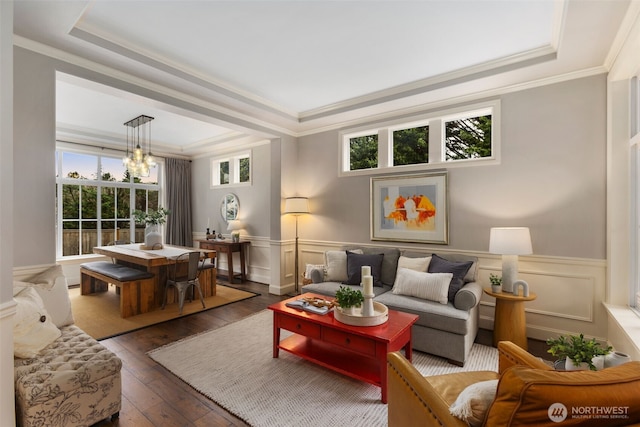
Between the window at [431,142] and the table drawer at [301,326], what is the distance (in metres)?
2.49

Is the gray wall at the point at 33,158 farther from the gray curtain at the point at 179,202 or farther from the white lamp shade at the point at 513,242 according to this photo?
the gray curtain at the point at 179,202

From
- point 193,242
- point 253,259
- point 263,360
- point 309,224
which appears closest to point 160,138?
point 193,242

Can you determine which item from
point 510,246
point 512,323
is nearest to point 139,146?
point 510,246

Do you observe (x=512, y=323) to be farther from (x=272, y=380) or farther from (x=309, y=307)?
(x=272, y=380)

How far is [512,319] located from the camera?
2.82 m

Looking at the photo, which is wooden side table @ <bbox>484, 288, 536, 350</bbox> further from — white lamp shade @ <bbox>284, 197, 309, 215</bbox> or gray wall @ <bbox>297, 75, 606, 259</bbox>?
white lamp shade @ <bbox>284, 197, 309, 215</bbox>

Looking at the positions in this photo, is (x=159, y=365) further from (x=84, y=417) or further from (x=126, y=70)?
(x=126, y=70)

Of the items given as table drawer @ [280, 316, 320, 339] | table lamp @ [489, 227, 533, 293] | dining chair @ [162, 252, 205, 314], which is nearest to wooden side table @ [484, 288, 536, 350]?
table lamp @ [489, 227, 533, 293]

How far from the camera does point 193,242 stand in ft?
23.3

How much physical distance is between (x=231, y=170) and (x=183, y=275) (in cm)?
263

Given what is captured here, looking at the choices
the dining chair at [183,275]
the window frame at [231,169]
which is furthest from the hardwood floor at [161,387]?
→ the window frame at [231,169]

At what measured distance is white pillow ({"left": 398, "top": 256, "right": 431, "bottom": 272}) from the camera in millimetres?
3377

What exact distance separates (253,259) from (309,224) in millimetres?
1577

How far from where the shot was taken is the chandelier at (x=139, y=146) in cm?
447
